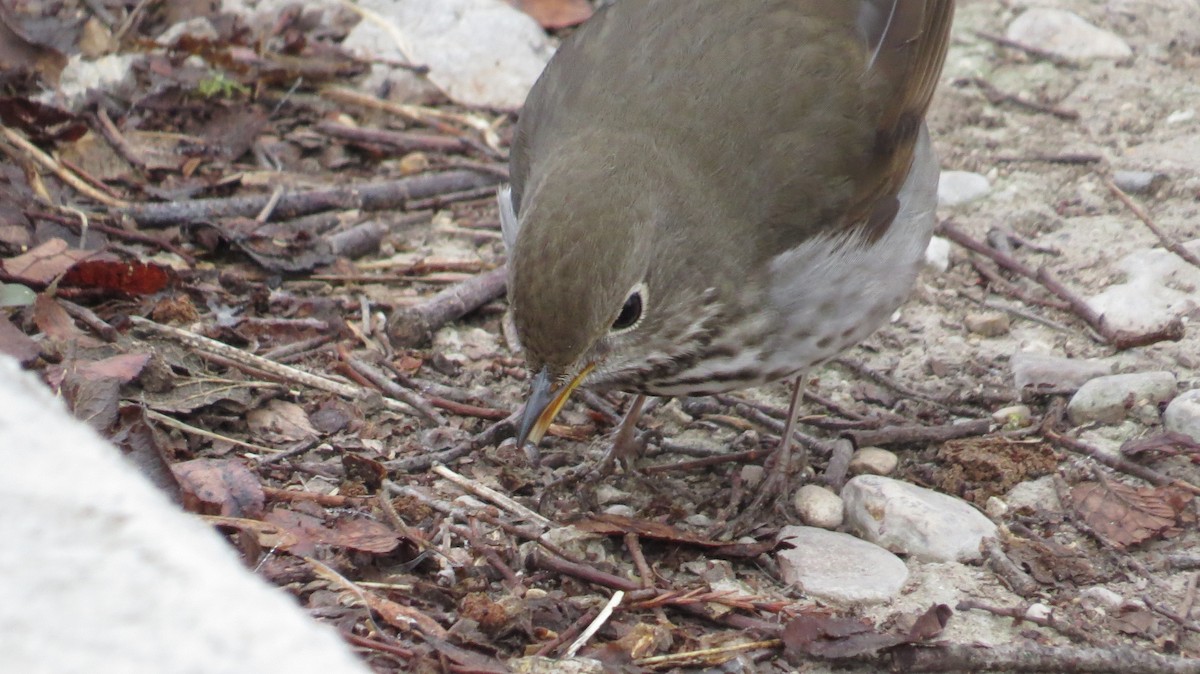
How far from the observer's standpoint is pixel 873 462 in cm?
452

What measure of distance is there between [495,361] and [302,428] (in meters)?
0.90

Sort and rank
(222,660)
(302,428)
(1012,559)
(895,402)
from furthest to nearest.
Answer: (895,402) < (302,428) < (1012,559) < (222,660)

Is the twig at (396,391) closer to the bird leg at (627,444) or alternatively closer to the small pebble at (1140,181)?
the bird leg at (627,444)

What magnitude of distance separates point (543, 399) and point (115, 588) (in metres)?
1.91

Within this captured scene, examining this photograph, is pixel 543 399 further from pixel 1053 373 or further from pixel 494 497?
pixel 1053 373

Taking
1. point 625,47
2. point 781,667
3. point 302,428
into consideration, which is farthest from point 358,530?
point 625,47

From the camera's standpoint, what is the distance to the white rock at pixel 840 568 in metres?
3.78

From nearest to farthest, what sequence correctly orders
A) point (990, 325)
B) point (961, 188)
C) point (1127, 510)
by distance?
point (1127, 510)
point (990, 325)
point (961, 188)

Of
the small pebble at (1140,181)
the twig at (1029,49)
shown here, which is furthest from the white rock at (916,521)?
the twig at (1029,49)

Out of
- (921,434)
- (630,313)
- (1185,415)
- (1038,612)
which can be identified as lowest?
(921,434)

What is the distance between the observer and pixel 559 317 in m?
3.52

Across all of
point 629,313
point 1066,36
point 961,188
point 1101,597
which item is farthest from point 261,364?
point 1066,36

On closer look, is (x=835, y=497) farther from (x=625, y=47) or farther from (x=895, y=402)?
(x=625, y=47)

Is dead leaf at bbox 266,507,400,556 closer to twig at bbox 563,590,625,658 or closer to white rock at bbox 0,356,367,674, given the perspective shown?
twig at bbox 563,590,625,658
